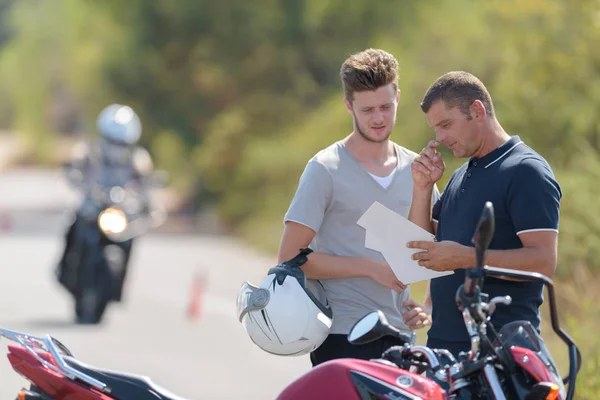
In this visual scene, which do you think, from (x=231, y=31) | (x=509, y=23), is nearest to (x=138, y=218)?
(x=509, y=23)

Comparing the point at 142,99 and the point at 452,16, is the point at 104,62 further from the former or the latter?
the point at 452,16

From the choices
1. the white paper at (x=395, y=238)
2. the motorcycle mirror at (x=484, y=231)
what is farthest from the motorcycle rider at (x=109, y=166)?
the motorcycle mirror at (x=484, y=231)

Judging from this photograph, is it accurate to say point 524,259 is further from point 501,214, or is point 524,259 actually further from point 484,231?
point 484,231

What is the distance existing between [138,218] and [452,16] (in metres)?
14.1

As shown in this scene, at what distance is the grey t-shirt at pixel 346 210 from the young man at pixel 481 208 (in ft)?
1.87

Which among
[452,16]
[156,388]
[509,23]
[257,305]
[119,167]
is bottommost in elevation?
[156,388]

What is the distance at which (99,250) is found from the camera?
1402cm

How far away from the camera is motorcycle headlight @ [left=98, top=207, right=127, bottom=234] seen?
14094 millimetres

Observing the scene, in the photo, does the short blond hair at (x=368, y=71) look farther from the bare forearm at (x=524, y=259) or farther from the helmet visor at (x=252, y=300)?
the bare forearm at (x=524, y=259)

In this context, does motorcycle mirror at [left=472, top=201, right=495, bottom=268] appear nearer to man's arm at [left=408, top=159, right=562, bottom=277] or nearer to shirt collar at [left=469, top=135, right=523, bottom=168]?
man's arm at [left=408, top=159, right=562, bottom=277]

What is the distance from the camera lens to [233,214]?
32844 mm

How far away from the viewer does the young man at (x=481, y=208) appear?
4715 mm

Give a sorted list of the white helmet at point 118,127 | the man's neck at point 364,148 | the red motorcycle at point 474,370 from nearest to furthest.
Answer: the red motorcycle at point 474,370 < the man's neck at point 364,148 < the white helmet at point 118,127

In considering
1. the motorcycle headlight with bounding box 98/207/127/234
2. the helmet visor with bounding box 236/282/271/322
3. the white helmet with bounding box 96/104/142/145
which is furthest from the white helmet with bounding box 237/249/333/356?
the white helmet with bounding box 96/104/142/145
